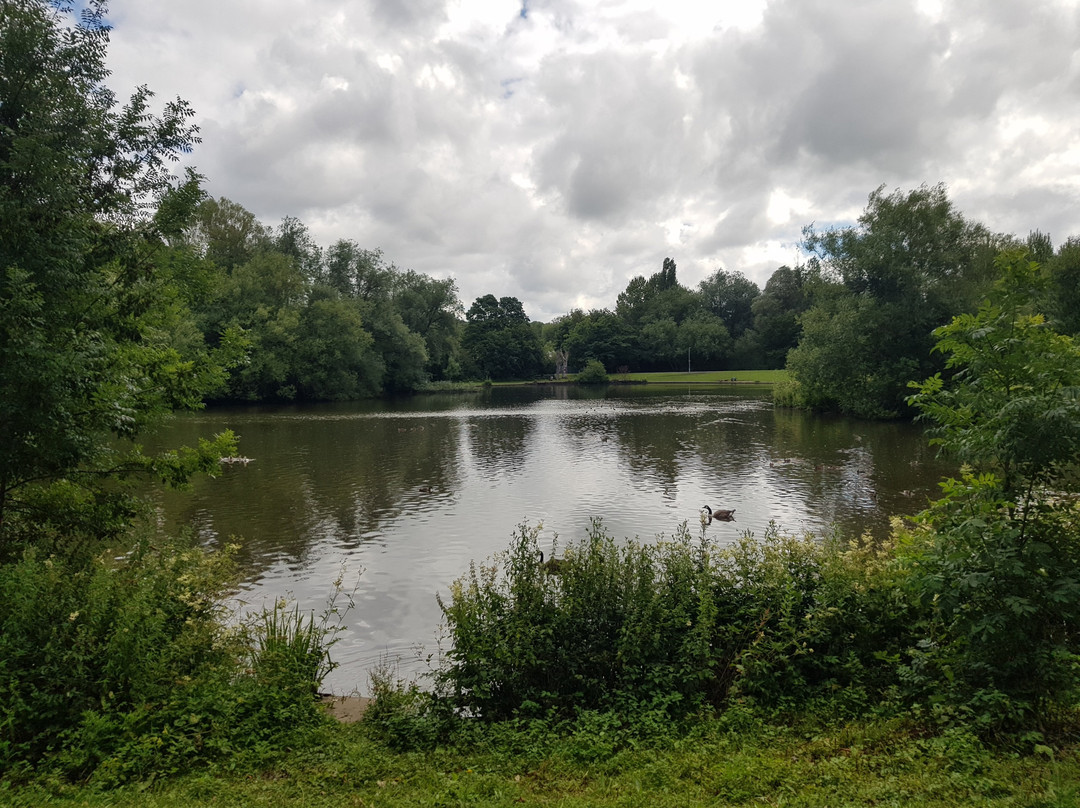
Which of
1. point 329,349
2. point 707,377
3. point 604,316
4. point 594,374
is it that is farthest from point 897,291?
point 604,316

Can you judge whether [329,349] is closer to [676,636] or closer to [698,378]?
[698,378]

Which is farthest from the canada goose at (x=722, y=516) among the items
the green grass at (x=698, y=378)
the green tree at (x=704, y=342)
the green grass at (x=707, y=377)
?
the green tree at (x=704, y=342)

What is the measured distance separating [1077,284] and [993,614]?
42.6 metres

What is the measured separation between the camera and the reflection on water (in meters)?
13.3

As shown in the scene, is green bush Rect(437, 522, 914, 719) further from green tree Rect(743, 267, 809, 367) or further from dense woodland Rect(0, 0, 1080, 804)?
green tree Rect(743, 267, 809, 367)

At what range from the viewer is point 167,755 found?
5695mm

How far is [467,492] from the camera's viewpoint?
22.4 m

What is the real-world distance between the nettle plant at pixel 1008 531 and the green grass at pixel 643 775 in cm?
68

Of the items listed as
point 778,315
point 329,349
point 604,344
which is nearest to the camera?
point 329,349

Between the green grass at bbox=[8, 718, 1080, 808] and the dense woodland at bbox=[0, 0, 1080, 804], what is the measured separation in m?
0.17

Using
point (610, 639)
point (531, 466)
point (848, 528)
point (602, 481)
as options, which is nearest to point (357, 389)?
point (531, 466)

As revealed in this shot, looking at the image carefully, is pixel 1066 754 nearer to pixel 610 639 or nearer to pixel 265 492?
pixel 610 639

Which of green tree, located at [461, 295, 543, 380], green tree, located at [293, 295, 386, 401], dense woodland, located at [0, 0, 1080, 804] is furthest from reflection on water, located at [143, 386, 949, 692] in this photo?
green tree, located at [461, 295, 543, 380]

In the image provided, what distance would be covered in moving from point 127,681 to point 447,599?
625 centimetres
